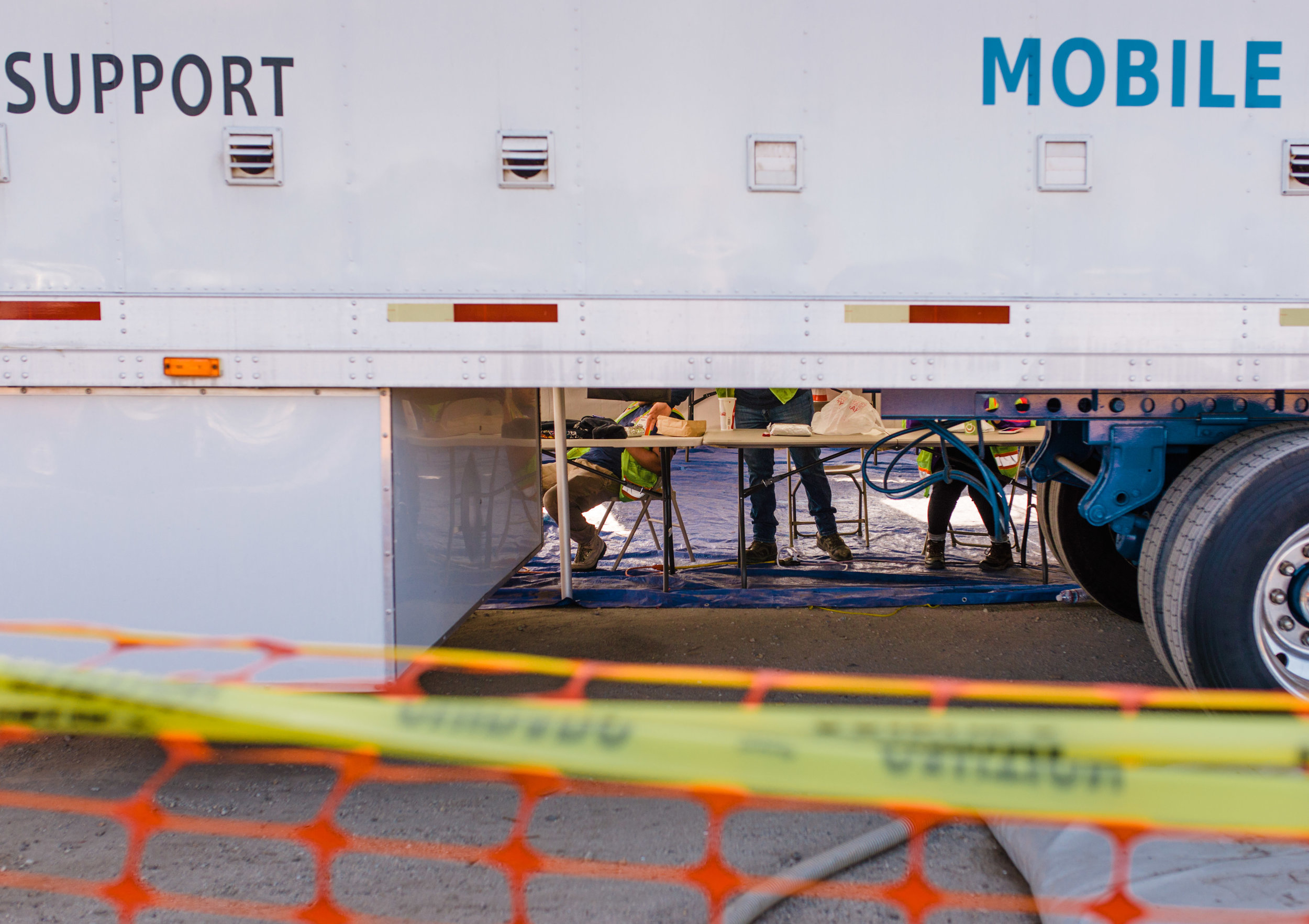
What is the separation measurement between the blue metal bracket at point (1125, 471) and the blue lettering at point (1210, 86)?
95cm

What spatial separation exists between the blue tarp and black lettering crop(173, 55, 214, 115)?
290 centimetres

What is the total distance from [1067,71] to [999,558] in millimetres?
3452

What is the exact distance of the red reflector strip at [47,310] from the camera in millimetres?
2506

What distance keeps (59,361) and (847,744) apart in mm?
2430

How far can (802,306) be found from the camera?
2.59m

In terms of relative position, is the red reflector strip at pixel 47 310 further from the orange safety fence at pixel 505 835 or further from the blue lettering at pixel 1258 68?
the blue lettering at pixel 1258 68

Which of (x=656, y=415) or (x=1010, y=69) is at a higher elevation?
(x=1010, y=69)

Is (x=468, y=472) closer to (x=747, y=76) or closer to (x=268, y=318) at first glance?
(x=268, y=318)

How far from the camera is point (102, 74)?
2.47m

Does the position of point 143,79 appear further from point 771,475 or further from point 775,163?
point 771,475

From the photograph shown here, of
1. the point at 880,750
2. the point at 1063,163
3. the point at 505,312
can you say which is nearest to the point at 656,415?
the point at 505,312

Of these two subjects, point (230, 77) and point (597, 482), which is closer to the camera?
point (230, 77)

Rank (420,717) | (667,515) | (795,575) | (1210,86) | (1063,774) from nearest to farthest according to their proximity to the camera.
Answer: (1063,774) < (420,717) < (1210,86) < (667,515) < (795,575)

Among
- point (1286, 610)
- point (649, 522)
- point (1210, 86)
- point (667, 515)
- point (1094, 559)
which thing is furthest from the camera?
point (649, 522)
